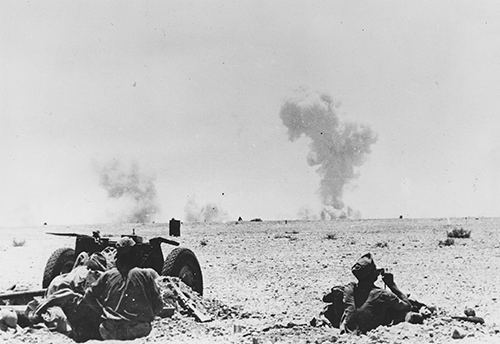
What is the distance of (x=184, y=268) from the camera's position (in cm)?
1062

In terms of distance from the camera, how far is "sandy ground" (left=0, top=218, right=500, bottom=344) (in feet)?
24.5

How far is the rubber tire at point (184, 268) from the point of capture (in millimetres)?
10320

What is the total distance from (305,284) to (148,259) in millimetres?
3949

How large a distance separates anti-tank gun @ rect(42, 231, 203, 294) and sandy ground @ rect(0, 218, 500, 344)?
37.4 inches

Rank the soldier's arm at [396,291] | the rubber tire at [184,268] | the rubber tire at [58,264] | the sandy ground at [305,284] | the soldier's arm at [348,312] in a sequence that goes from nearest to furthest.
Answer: the sandy ground at [305,284]
the soldier's arm at [348,312]
the soldier's arm at [396,291]
the rubber tire at [184,268]
the rubber tire at [58,264]

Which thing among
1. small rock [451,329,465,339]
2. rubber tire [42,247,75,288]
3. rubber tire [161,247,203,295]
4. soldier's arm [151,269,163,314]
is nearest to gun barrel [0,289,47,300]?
rubber tire [42,247,75,288]

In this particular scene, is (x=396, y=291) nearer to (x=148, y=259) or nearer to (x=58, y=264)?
(x=148, y=259)

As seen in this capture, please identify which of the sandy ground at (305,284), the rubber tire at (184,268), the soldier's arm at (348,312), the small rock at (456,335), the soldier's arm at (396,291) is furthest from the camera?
the rubber tire at (184,268)

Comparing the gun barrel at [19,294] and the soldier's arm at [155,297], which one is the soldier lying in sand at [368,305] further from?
the gun barrel at [19,294]

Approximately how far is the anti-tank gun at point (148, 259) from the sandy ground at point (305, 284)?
0.95 m

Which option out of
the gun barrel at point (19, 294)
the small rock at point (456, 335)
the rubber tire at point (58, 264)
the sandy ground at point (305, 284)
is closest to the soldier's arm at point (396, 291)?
the sandy ground at point (305, 284)

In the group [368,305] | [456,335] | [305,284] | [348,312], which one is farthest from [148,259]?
[456,335]

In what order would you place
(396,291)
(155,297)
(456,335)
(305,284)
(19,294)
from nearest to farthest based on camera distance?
(456,335) → (155,297) → (396,291) → (19,294) → (305,284)

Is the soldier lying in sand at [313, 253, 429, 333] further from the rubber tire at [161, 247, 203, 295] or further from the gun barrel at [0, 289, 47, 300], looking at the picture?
the gun barrel at [0, 289, 47, 300]
